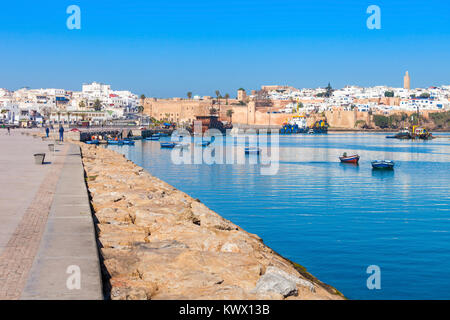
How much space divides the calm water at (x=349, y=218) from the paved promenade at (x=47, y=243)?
4730mm

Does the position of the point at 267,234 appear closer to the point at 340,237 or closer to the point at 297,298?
the point at 340,237

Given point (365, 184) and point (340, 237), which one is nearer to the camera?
point (340, 237)

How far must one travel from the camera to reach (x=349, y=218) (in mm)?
17609

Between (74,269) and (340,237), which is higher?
(74,269)

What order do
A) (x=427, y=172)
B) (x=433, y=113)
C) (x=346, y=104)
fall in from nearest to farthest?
(x=427, y=172) → (x=433, y=113) → (x=346, y=104)

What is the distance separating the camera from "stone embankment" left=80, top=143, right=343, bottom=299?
6.02m

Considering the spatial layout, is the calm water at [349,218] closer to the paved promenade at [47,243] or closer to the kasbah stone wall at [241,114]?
the paved promenade at [47,243]

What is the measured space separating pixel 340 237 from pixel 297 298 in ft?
28.6

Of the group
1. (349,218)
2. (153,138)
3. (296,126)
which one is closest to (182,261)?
(349,218)

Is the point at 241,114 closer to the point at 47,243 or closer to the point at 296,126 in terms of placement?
the point at 296,126

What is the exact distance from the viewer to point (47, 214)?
9445 mm

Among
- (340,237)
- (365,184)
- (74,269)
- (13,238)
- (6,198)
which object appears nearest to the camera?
(74,269)

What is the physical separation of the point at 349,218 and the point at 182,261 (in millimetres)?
11449
